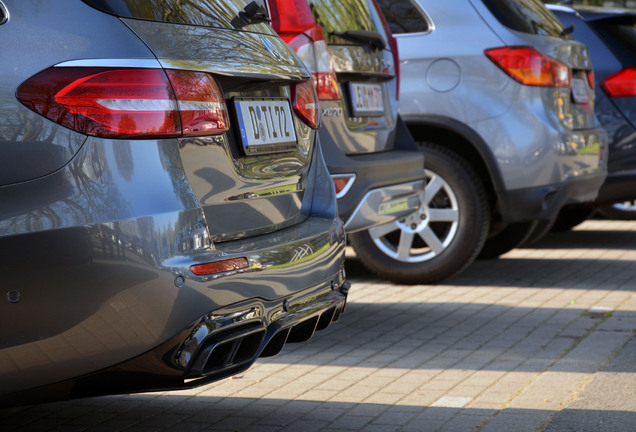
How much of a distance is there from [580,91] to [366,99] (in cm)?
233

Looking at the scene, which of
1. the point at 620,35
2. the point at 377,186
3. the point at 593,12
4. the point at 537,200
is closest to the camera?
the point at 377,186

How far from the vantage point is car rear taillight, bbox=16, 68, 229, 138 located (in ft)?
9.55

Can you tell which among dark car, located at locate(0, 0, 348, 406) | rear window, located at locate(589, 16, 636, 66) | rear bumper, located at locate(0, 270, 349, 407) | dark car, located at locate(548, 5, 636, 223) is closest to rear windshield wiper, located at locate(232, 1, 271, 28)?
dark car, located at locate(0, 0, 348, 406)

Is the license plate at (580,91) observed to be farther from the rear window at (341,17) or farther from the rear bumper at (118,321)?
the rear bumper at (118,321)

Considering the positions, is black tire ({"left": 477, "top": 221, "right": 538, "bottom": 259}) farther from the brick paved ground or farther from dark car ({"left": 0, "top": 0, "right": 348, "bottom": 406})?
dark car ({"left": 0, "top": 0, "right": 348, "bottom": 406})

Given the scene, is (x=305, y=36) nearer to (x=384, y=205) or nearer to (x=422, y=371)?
(x=384, y=205)

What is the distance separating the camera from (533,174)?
22.4 ft

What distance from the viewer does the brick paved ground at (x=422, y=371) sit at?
4125mm

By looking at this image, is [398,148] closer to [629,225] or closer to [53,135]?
[53,135]

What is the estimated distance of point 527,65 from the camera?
6.88 metres

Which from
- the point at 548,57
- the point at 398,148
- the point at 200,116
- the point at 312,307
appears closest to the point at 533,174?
the point at 548,57

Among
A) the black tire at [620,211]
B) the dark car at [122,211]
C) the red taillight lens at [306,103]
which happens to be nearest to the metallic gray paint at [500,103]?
the black tire at [620,211]

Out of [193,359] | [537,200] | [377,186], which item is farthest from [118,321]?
[537,200]

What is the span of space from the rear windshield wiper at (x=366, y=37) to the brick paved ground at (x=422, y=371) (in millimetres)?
1501
